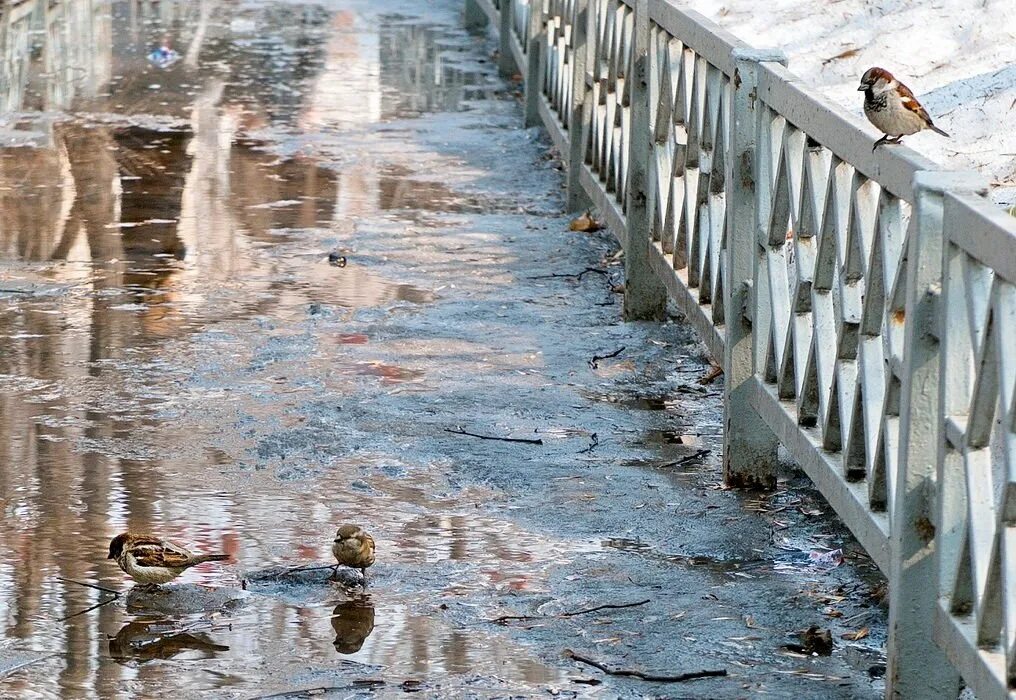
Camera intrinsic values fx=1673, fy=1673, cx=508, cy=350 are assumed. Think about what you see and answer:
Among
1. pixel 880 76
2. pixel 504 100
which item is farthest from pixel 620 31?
pixel 504 100

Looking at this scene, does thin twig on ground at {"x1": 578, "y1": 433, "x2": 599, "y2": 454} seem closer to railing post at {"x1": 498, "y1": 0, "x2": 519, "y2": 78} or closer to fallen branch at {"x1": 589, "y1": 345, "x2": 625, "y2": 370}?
fallen branch at {"x1": 589, "y1": 345, "x2": 625, "y2": 370}

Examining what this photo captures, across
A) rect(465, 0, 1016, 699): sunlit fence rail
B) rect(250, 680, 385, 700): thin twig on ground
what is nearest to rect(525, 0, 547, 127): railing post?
rect(465, 0, 1016, 699): sunlit fence rail

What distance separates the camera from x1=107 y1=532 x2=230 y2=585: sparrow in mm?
4555

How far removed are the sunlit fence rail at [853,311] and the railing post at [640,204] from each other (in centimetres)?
1

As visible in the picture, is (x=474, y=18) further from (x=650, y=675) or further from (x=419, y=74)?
(x=650, y=675)

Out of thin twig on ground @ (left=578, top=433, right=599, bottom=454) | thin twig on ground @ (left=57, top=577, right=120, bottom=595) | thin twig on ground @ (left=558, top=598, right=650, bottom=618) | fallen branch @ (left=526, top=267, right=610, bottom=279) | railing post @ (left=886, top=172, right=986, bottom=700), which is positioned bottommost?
fallen branch @ (left=526, top=267, right=610, bottom=279)

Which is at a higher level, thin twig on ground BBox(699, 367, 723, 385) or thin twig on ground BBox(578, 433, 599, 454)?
thin twig on ground BBox(578, 433, 599, 454)

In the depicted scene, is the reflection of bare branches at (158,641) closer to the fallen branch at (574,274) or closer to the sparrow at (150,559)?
the sparrow at (150,559)

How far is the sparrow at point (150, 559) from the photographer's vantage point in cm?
455

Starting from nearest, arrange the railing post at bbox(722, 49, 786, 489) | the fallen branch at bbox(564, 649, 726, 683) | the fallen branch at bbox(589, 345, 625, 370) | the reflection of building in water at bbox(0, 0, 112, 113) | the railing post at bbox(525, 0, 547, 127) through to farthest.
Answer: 1. the fallen branch at bbox(564, 649, 726, 683)
2. the railing post at bbox(722, 49, 786, 489)
3. the fallen branch at bbox(589, 345, 625, 370)
4. the railing post at bbox(525, 0, 547, 127)
5. the reflection of building in water at bbox(0, 0, 112, 113)

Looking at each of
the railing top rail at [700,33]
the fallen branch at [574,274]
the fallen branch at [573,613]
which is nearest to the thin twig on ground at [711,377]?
the railing top rail at [700,33]

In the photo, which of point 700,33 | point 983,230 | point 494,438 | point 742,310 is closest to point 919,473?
point 983,230

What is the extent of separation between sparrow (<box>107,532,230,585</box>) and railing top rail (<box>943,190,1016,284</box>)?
2.30 m

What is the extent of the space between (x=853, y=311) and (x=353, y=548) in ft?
5.02
